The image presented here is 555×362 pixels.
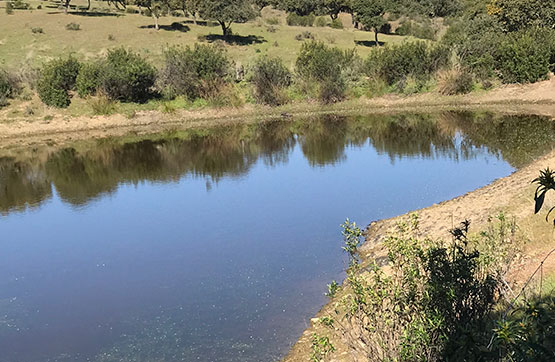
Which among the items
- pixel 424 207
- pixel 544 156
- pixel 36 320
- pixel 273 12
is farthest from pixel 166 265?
pixel 273 12

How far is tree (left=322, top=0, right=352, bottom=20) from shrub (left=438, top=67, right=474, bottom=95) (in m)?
35.2

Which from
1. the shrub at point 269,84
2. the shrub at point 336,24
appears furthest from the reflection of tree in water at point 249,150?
the shrub at point 336,24

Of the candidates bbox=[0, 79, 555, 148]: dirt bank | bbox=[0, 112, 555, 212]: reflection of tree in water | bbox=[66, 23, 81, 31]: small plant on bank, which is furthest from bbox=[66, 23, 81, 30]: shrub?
bbox=[0, 112, 555, 212]: reflection of tree in water

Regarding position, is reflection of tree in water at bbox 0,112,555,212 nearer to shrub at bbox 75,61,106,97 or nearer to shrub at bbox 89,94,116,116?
shrub at bbox 89,94,116,116

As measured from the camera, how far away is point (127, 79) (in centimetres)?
3647

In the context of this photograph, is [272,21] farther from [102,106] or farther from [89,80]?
[102,106]

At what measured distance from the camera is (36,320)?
36.9 ft

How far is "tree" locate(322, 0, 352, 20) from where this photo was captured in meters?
68.9

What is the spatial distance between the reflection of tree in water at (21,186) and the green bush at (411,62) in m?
23.4

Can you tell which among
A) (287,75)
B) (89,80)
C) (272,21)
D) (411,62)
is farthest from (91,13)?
(411,62)

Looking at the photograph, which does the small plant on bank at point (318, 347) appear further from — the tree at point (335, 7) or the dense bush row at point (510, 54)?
the tree at point (335, 7)

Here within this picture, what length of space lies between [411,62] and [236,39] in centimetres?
1961

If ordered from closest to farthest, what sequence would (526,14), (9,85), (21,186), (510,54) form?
(21,186)
(510,54)
(9,85)
(526,14)

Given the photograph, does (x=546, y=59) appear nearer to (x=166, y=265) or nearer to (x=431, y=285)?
(x=166, y=265)
